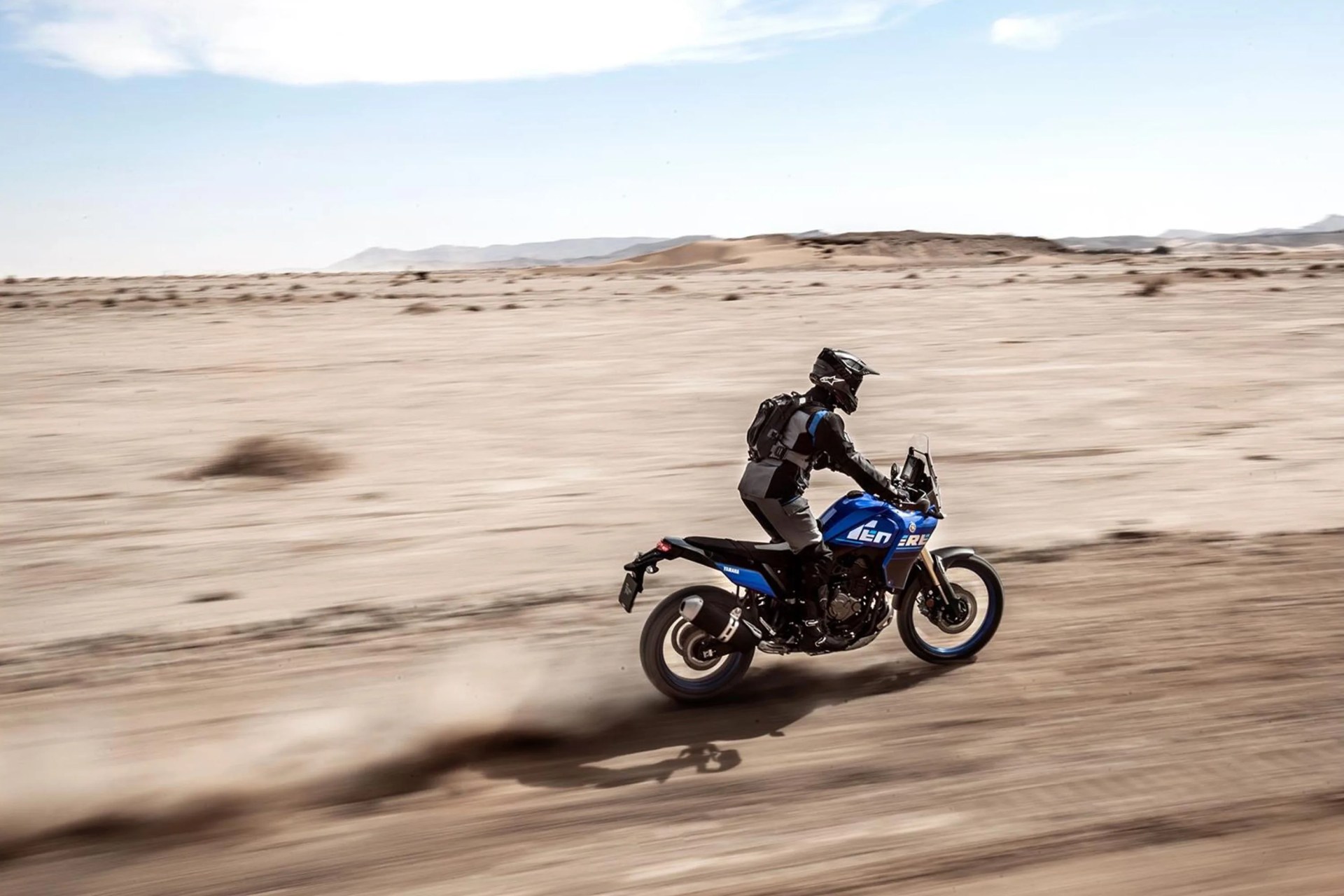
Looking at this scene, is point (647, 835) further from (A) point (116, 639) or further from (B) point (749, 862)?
(A) point (116, 639)

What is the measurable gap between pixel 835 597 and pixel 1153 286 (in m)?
32.5

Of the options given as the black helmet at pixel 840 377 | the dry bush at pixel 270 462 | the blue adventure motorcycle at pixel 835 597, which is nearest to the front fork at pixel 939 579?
the blue adventure motorcycle at pixel 835 597

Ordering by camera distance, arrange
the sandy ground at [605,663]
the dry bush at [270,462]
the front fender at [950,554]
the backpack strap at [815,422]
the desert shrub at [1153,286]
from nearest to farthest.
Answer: the sandy ground at [605,663] → the backpack strap at [815,422] → the front fender at [950,554] → the dry bush at [270,462] → the desert shrub at [1153,286]

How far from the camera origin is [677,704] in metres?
6.46

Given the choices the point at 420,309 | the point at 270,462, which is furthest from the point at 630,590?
the point at 420,309

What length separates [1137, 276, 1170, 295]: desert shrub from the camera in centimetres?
3450

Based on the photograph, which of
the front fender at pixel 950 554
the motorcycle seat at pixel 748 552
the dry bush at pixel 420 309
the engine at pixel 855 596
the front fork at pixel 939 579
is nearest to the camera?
the motorcycle seat at pixel 748 552

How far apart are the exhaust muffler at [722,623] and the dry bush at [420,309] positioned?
27.3 meters

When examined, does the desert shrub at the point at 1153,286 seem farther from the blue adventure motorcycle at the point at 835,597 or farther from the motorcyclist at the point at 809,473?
the motorcyclist at the point at 809,473

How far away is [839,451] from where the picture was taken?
6.13 metres

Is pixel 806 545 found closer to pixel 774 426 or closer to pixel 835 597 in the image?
pixel 835 597

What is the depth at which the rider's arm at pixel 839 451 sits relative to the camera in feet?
20.1

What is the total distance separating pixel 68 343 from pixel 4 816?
2163 cm

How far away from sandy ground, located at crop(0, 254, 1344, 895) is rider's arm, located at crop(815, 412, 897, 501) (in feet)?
4.28
